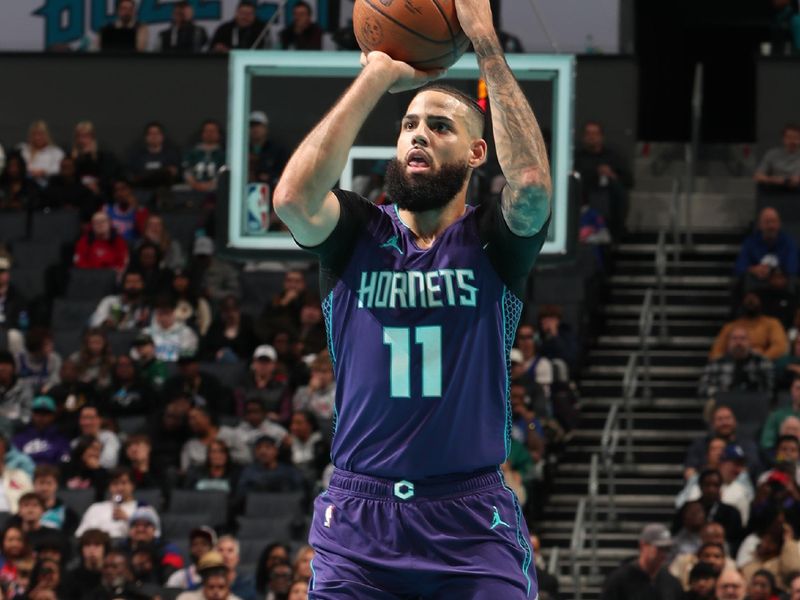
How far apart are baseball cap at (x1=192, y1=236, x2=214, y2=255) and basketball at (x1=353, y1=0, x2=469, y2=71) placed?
522 inches

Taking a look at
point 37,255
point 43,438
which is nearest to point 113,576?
point 43,438

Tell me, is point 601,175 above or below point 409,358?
above

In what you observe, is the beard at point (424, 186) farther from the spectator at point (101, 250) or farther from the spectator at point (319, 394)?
the spectator at point (101, 250)

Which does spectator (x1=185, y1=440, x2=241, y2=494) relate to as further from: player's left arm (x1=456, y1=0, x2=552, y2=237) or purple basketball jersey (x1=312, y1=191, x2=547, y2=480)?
player's left arm (x1=456, y1=0, x2=552, y2=237)

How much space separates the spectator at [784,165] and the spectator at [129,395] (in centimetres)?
692

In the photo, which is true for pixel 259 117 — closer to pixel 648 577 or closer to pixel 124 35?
pixel 124 35

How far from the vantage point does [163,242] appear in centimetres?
1972

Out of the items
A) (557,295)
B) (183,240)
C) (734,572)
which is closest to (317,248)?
(734,572)

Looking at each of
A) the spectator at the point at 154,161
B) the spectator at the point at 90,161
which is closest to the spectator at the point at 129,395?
→ the spectator at the point at 154,161

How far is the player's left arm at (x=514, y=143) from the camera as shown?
5906 millimetres

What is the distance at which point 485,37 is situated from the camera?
19.7 ft

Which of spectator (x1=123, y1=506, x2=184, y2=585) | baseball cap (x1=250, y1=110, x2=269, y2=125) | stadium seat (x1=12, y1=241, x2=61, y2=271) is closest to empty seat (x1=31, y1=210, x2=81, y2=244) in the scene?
stadium seat (x1=12, y1=241, x2=61, y2=271)

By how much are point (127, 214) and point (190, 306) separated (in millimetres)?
2014

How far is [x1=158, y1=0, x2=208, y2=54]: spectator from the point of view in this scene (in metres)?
22.4
